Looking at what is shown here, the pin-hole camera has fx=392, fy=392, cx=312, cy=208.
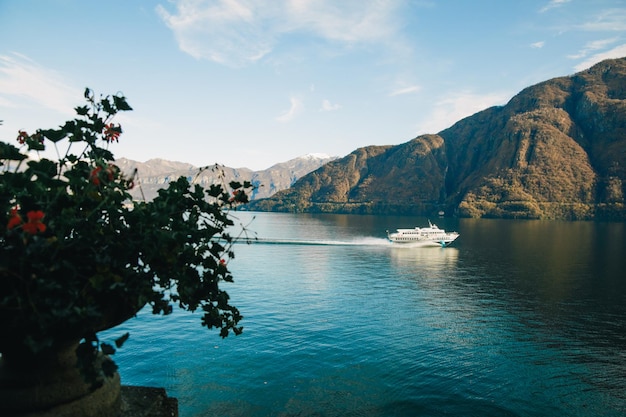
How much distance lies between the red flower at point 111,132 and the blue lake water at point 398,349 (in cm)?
337

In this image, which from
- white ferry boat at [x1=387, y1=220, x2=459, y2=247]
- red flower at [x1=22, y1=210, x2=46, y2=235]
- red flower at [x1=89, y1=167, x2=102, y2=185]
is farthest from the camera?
white ferry boat at [x1=387, y1=220, x2=459, y2=247]

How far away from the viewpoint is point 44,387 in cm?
699

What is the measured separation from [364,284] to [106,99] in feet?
200

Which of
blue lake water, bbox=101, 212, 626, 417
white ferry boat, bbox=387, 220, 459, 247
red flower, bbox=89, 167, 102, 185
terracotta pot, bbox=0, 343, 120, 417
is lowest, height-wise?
blue lake water, bbox=101, 212, 626, 417

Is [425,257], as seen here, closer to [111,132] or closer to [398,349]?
[398,349]

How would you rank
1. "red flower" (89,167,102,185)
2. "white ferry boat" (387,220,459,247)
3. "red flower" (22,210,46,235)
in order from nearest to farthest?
1. "red flower" (22,210,46,235)
2. "red flower" (89,167,102,185)
3. "white ferry boat" (387,220,459,247)

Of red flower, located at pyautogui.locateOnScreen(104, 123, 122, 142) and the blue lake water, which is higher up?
red flower, located at pyautogui.locateOnScreen(104, 123, 122, 142)

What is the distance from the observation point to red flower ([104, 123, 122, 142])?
850 centimetres

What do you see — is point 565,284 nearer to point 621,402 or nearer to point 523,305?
point 523,305

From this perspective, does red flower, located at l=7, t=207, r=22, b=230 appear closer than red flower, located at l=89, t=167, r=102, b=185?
Yes

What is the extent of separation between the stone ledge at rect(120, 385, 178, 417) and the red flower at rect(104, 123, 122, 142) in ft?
19.1

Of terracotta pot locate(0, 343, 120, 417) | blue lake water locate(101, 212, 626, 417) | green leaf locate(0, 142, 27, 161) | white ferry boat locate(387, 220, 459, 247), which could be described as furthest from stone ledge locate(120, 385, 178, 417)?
white ferry boat locate(387, 220, 459, 247)

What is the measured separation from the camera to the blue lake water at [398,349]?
24.9m

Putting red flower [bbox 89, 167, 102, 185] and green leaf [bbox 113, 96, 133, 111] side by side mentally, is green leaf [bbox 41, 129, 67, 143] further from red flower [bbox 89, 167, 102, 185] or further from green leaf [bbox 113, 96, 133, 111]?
red flower [bbox 89, 167, 102, 185]
